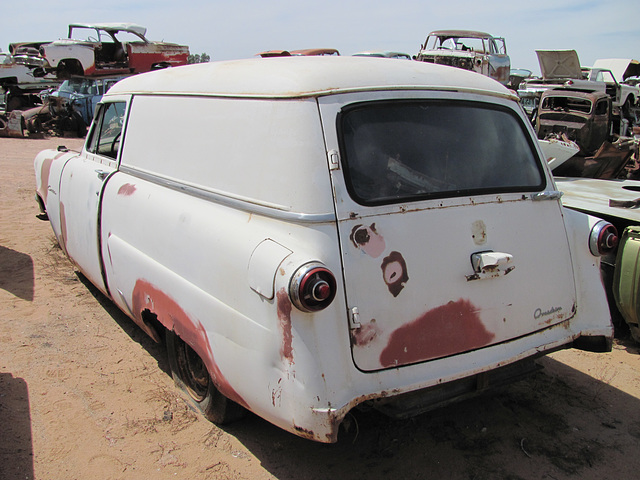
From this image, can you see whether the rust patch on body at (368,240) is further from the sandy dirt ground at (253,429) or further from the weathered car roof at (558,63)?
the weathered car roof at (558,63)

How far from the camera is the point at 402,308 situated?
240 centimetres

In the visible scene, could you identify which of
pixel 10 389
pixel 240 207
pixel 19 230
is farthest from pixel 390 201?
pixel 19 230

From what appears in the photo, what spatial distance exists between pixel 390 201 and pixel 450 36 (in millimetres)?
16352

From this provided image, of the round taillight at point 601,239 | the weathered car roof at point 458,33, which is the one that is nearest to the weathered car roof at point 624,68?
the weathered car roof at point 458,33

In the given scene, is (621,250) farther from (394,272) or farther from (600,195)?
(394,272)

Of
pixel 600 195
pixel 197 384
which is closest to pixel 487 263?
pixel 197 384

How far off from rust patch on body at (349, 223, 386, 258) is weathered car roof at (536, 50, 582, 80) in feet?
53.2

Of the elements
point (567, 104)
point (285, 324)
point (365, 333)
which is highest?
point (567, 104)

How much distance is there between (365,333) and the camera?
2301 millimetres

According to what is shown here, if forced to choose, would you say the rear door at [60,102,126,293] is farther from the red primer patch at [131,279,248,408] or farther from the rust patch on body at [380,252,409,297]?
the rust patch on body at [380,252,409,297]

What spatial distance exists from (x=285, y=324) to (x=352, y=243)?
0.44m

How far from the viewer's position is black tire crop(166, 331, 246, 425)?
2.96 metres

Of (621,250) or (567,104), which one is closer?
(621,250)

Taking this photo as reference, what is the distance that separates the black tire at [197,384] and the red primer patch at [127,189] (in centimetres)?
92
